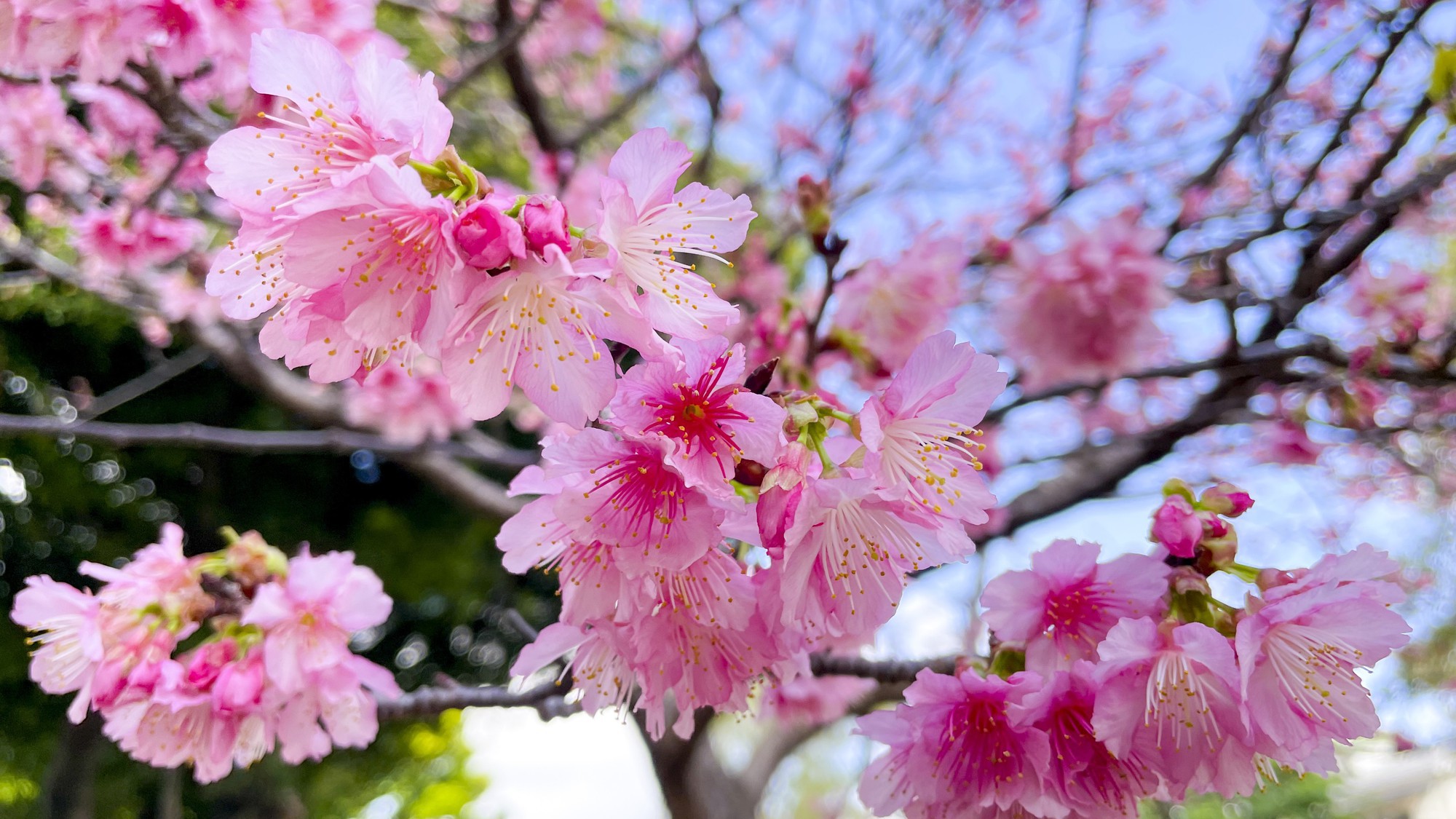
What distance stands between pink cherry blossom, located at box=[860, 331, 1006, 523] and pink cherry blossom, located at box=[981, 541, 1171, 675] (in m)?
0.12

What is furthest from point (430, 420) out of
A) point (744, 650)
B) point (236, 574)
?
point (744, 650)

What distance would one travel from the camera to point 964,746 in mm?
862

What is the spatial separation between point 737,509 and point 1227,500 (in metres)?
0.56

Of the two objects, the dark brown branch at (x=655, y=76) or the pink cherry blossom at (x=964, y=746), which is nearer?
the pink cherry blossom at (x=964, y=746)

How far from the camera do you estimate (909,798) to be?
915 millimetres

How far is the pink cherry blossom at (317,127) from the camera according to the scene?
69cm

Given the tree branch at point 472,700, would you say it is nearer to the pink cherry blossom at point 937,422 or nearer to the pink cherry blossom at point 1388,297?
the pink cherry blossom at point 937,422

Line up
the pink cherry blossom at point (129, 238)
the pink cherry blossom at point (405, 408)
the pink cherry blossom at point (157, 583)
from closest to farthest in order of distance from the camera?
the pink cherry blossom at point (157, 583) → the pink cherry blossom at point (129, 238) → the pink cherry blossom at point (405, 408)

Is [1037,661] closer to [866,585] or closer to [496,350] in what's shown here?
[866,585]

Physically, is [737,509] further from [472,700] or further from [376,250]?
[472,700]

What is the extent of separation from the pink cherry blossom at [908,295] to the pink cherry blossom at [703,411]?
1153 millimetres

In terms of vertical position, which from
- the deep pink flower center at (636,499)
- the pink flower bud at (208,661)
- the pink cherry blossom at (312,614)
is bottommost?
the pink flower bud at (208,661)

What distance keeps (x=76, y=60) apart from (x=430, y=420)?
2.25 m

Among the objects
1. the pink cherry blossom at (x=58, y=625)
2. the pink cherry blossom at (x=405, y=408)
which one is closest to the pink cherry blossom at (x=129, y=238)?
the pink cherry blossom at (x=405, y=408)
